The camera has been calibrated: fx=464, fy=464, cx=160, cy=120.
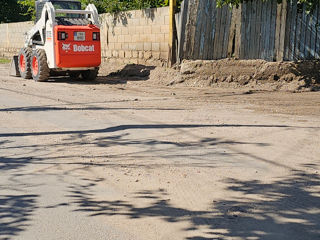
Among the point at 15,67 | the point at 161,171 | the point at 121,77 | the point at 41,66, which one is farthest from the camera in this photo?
the point at 15,67

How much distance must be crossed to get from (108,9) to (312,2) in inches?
371

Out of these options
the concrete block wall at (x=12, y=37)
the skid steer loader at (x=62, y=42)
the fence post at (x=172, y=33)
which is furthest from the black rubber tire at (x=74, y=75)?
the concrete block wall at (x=12, y=37)

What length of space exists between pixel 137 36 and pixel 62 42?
145 inches

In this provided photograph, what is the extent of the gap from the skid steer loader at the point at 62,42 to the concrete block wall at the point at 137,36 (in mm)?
1976

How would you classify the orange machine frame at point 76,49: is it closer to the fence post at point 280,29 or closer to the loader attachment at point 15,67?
the loader attachment at point 15,67

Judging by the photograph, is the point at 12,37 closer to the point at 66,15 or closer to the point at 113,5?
the point at 113,5

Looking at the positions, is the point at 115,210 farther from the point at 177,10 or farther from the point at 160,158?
the point at 177,10

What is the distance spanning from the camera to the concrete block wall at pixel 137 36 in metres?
16.0

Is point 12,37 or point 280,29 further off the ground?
point 12,37

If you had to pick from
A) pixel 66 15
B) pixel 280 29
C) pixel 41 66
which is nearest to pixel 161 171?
pixel 280 29

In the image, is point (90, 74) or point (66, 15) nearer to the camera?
point (90, 74)

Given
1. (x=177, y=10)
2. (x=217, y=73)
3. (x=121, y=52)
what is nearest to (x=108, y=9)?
(x=121, y=52)

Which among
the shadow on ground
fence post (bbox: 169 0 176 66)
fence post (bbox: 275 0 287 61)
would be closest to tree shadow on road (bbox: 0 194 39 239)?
fence post (bbox: 275 0 287 61)

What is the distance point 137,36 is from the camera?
17.3m
